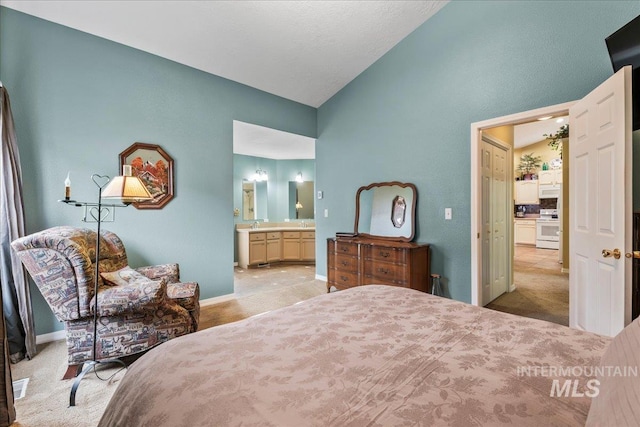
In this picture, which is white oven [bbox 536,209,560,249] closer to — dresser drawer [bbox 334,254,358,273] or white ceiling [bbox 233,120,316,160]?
white ceiling [bbox 233,120,316,160]

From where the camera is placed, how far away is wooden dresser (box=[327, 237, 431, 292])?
10.3 ft

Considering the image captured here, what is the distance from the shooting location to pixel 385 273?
328 cm

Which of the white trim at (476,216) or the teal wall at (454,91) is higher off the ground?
the teal wall at (454,91)

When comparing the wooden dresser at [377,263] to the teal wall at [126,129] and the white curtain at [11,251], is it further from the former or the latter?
the white curtain at [11,251]

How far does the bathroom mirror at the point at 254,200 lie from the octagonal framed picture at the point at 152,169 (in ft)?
10.2

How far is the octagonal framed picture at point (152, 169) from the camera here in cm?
310

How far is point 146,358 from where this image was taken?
1.04 metres

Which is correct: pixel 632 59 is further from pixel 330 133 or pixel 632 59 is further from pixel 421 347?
pixel 330 133

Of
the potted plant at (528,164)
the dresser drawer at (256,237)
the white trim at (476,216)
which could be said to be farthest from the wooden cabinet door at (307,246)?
the potted plant at (528,164)

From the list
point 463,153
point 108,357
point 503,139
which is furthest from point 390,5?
point 108,357

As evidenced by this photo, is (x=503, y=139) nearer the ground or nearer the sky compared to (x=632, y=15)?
nearer the ground

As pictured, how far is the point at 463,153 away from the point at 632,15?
1505mm

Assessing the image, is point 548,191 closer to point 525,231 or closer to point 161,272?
point 525,231

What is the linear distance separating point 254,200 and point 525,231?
7.75 meters
